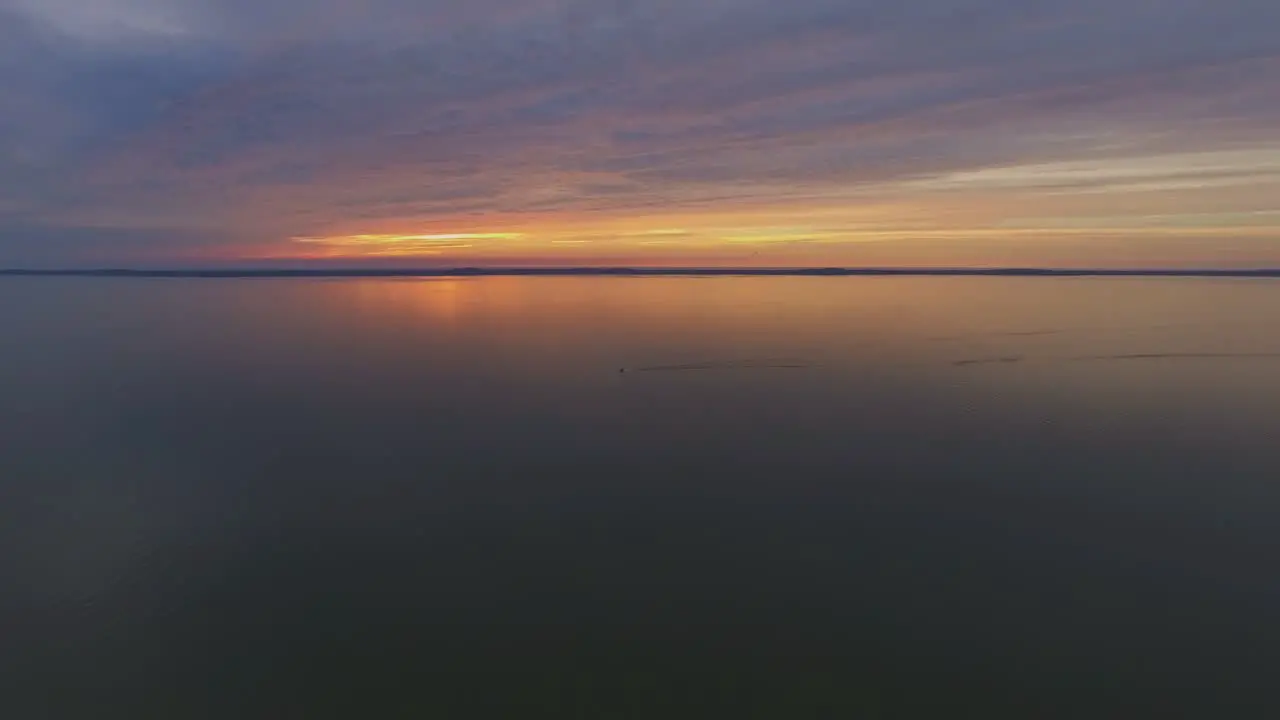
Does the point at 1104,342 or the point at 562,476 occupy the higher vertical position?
the point at 1104,342

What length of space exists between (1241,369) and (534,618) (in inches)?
1167

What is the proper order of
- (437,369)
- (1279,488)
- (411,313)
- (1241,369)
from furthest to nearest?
1. (411,313)
2. (437,369)
3. (1241,369)
4. (1279,488)

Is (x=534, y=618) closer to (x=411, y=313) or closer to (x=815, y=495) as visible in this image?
(x=815, y=495)

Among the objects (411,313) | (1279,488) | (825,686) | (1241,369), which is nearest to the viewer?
(825,686)

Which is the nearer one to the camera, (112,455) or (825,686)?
(825,686)

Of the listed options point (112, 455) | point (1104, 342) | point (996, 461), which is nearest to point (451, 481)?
point (112, 455)

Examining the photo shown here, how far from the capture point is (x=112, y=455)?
17281 mm

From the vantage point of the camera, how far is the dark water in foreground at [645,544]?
9031mm

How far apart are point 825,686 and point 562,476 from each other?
8.16 meters

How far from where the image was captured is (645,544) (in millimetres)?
12477

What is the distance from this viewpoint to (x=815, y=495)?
14.6 metres

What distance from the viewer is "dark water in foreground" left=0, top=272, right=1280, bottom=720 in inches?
356

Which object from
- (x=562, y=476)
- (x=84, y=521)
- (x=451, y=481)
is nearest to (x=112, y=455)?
(x=84, y=521)

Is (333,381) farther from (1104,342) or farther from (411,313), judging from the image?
(1104,342)
